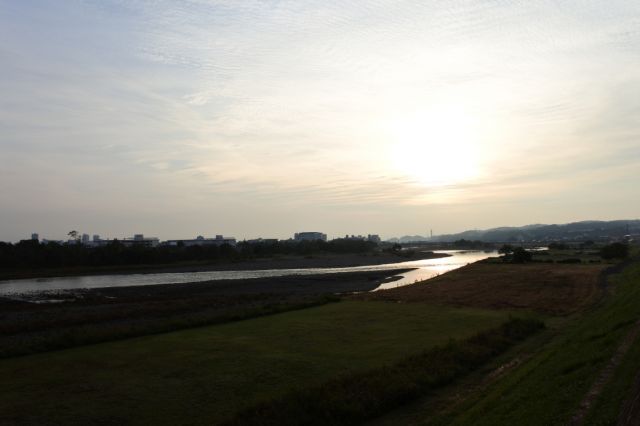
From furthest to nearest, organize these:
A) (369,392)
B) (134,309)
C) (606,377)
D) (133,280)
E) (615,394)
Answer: (133,280) < (134,309) < (369,392) < (606,377) < (615,394)

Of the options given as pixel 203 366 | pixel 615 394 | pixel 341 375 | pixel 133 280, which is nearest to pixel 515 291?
pixel 341 375

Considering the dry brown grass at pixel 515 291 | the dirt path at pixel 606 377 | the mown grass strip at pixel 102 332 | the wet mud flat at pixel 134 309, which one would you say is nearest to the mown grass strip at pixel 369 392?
the dirt path at pixel 606 377

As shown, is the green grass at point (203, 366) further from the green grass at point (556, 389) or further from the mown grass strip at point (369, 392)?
the green grass at point (556, 389)

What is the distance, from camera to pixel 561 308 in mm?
32812

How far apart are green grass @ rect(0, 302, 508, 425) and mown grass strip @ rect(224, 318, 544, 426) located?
106 cm

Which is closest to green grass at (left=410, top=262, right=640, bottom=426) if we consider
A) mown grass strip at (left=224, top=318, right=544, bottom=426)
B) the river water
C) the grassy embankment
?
the grassy embankment

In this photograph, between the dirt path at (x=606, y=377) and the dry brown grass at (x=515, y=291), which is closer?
the dirt path at (x=606, y=377)

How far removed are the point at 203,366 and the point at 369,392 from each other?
7349mm

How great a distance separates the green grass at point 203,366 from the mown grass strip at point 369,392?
106 cm

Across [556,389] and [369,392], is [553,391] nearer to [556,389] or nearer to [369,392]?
[556,389]

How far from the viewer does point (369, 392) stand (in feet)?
48.7

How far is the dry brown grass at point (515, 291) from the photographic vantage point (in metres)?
35.9

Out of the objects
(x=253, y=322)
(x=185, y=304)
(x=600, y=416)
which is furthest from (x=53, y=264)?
(x=600, y=416)

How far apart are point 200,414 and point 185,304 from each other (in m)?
29.0
